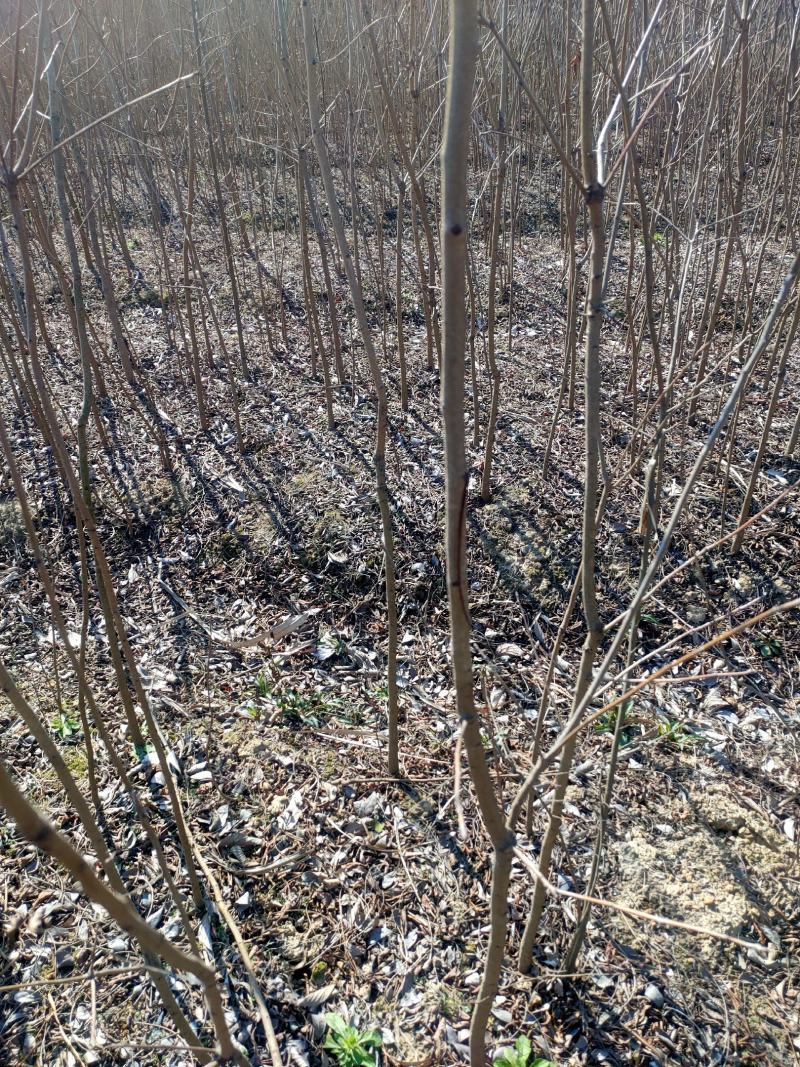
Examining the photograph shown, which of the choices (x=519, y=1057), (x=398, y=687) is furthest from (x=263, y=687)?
(x=519, y=1057)

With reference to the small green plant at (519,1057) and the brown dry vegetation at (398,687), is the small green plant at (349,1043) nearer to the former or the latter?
the brown dry vegetation at (398,687)

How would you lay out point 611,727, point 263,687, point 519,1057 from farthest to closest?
point 263,687
point 611,727
point 519,1057

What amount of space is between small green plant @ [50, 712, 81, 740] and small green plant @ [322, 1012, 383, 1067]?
1199 millimetres

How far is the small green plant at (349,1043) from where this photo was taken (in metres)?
1.54

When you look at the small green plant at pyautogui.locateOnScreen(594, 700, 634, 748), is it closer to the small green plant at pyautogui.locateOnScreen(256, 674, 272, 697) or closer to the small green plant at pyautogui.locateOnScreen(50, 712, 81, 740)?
the small green plant at pyautogui.locateOnScreen(256, 674, 272, 697)

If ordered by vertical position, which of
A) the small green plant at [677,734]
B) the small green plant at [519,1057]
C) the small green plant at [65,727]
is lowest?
the small green plant at [677,734]

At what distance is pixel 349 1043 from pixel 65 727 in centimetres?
132

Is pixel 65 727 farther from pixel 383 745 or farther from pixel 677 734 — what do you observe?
pixel 677 734

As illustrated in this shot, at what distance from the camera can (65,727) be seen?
89.7 inches

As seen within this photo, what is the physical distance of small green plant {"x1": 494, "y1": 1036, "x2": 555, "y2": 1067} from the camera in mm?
1439

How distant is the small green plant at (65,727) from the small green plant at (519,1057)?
156cm

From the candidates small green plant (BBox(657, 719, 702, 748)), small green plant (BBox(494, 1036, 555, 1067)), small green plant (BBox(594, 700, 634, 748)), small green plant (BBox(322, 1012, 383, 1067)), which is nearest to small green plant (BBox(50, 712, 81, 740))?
small green plant (BBox(322, 1012, 383, 1067))

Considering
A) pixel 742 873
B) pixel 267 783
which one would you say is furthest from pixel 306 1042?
pixel 742 873

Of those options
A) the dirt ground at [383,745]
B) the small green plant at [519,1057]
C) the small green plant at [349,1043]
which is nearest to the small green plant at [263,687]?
the dirt ground at [383,745]
